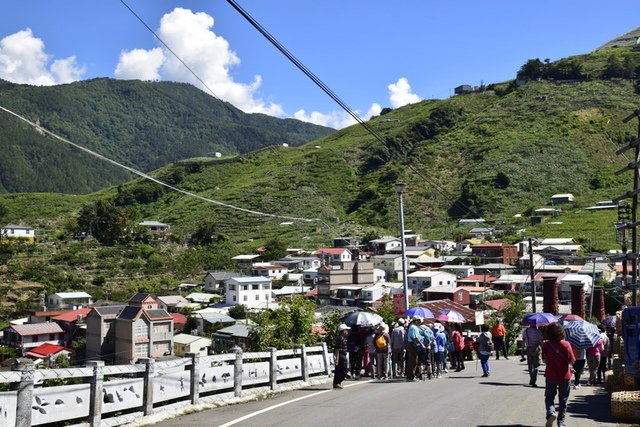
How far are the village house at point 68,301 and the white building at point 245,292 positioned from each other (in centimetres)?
1275

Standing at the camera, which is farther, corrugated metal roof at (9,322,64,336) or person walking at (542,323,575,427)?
corrugated metal roof at (9,322,64,336)

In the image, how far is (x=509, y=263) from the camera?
248 feet

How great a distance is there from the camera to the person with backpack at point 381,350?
51.8 ft

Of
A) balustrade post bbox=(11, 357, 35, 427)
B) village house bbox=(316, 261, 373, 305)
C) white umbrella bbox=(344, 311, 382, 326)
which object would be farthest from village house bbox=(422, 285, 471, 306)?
balustrade post bbox=(11, 357, 35, 427)

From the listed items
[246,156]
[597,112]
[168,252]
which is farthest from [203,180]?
[597,112]

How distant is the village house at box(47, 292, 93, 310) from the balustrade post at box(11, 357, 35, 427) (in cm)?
5367

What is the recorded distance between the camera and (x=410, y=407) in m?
10.9

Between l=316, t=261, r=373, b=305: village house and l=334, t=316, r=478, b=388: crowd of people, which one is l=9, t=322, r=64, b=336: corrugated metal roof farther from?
l=334, t=316, r=478, b=388: crowd of people

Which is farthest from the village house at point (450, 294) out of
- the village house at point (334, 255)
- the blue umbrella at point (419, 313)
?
the blue umbrella at point (419, 313)

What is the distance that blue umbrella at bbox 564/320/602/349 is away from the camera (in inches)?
521

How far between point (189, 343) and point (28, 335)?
11.4 m

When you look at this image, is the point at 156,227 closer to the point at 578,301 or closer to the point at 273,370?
the point at 578,301

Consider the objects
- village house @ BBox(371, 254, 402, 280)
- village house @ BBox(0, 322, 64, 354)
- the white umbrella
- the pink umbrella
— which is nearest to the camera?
the white umbrella

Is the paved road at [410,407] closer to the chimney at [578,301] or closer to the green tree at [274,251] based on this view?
the chimney at [578,301]
